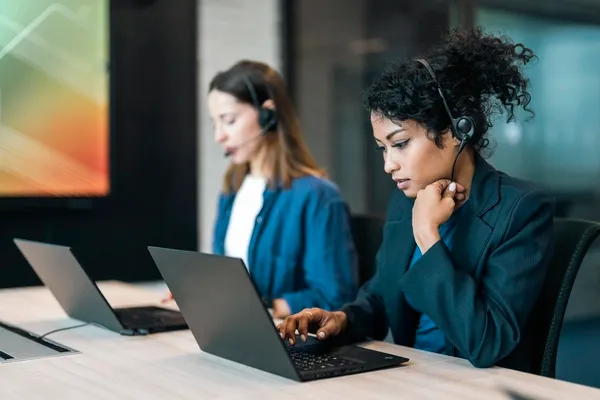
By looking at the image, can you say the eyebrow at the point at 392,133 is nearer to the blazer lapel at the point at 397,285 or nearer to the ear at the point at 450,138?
the ear at the point at 450,138

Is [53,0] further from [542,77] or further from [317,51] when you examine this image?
[542,77]

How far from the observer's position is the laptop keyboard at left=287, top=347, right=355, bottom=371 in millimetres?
1416

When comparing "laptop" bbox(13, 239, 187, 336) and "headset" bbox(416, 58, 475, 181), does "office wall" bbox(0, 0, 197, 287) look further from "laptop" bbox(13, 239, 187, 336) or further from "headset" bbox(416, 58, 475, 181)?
"headset" bbox(416, 58, 475, 181)

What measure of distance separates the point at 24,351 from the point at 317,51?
2600mm

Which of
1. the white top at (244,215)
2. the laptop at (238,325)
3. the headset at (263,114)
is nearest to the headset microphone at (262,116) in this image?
the headset at (263,114)

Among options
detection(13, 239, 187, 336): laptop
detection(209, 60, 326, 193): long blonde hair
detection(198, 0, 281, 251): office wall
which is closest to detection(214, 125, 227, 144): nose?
detection(209, 60, 326, 193): long blonde hair

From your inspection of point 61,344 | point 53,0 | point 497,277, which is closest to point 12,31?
point 53,0

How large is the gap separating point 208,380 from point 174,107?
2582mm

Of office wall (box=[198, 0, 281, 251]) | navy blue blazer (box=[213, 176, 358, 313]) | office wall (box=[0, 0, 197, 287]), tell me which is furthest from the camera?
office wall (box=[198, 0, 281, 251])

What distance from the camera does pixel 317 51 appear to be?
3943 mm

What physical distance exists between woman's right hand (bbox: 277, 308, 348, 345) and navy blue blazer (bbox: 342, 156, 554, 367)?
0.03 metres

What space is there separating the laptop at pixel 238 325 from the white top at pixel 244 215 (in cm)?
106

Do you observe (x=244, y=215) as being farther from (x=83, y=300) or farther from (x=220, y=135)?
(x=83, y=300)

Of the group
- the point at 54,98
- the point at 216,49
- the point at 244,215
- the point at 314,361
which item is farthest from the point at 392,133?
the point at 216,49
